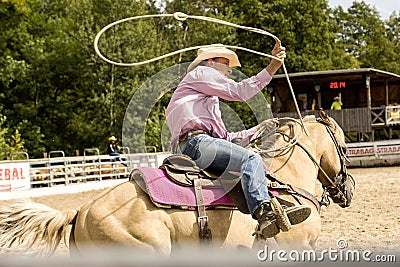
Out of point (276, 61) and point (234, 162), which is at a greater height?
point (276, 61)

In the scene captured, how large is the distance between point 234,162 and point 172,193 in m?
0.55

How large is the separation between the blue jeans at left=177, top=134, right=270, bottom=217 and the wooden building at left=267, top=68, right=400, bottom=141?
2365 centimetres

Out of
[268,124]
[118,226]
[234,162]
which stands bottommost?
[118,226]

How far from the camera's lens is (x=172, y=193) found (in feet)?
14.9

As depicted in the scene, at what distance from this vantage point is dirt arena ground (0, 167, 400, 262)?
28.1ft

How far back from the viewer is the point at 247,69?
131ft

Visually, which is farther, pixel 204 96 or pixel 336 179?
pixel 336 179

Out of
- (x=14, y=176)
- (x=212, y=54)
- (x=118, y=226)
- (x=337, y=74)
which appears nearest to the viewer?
(x=118, y=226)

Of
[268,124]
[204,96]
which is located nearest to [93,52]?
[268,124]

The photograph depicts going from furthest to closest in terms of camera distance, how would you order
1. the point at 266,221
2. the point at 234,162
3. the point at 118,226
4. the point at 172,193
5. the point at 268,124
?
the point at 268,124
the point at 234,162
the point at 266,221
the point at 172,193
the point at 118,226

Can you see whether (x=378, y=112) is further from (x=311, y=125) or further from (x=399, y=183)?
(x=311, y=125)

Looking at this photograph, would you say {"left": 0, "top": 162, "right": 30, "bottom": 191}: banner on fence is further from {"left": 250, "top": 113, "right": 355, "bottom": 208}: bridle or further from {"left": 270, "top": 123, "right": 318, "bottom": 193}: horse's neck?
{"left": 270, "top": 123, "right": 318, "bottom": 193}: horse's neck

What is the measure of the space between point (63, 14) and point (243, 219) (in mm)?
42028

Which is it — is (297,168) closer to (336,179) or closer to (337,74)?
(336,179)
